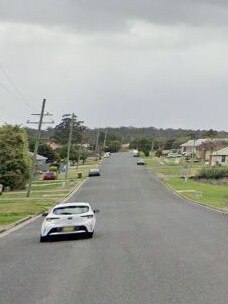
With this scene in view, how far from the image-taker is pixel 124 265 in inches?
660

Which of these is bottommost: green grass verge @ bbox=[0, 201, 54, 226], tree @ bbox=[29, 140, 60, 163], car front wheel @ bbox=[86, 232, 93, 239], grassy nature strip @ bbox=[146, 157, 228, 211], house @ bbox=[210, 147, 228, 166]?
green grass verge @ bbox=[0, 201, 54, 226]

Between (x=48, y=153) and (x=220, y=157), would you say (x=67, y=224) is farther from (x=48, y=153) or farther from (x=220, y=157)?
(x=48, y=153)

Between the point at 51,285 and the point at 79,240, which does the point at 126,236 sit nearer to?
the point at 79,240

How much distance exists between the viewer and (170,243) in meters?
→ 22.1

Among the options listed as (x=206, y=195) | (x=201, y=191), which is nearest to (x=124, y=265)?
(x=206, y=195)

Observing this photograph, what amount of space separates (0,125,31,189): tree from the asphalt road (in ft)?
169

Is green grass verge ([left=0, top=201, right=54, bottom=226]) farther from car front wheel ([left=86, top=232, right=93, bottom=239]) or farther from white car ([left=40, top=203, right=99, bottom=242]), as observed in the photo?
car front wheel ([left=86, top=232, right=93, bottom=239])

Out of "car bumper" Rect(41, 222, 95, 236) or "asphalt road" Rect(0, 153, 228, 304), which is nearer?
"asphalt road" Rect(0, 153, 228, 304)

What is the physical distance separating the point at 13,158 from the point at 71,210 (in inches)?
2345

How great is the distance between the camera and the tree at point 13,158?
8462cm

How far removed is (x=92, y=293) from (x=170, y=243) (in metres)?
9.69

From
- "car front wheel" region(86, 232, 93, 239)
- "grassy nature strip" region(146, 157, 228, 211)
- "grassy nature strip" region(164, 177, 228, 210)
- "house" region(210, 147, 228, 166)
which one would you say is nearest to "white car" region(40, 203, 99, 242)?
"car front wheel" region(86, 232, 93, 239)

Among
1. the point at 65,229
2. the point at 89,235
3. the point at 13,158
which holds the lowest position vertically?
the point at 89,235

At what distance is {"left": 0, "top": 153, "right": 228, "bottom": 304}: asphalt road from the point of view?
12.4m
